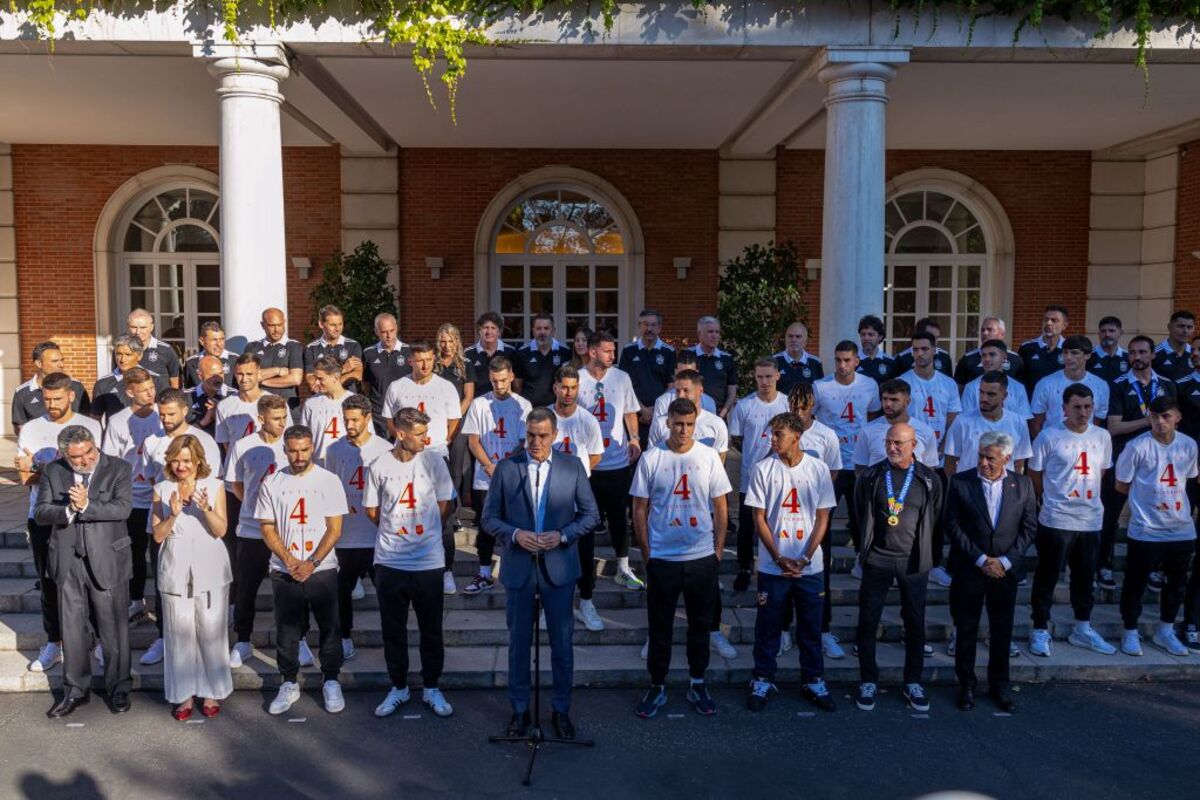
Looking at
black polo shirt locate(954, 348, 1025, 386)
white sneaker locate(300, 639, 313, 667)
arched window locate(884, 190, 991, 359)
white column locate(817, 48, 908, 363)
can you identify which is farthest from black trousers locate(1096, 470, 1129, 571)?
arched window locate(884, 190, 991, 359)

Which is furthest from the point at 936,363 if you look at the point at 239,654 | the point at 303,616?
the point at 239,654

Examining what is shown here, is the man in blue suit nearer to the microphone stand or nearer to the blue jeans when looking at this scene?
the microphone stand

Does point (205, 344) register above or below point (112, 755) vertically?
above

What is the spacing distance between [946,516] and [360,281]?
927cm

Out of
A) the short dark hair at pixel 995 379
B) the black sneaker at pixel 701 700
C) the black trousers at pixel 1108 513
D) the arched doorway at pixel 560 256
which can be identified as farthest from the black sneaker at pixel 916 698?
the arched doorway at pixel 560 256

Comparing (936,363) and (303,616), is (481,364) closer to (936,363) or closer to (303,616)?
(303,616)

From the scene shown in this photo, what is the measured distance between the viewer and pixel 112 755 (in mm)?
5207

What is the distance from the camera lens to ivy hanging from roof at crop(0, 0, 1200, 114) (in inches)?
315

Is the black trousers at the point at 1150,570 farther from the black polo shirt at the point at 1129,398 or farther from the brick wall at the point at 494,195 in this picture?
the brick wall at the point at 494,195

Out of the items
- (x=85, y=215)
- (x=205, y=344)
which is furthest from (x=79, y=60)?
(x=85, y=215)

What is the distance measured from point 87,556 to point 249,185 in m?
4.01

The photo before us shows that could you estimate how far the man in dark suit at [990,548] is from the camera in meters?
5.71

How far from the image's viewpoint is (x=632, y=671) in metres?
6.23

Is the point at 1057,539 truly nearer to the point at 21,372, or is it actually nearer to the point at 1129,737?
the point at 1129,737
